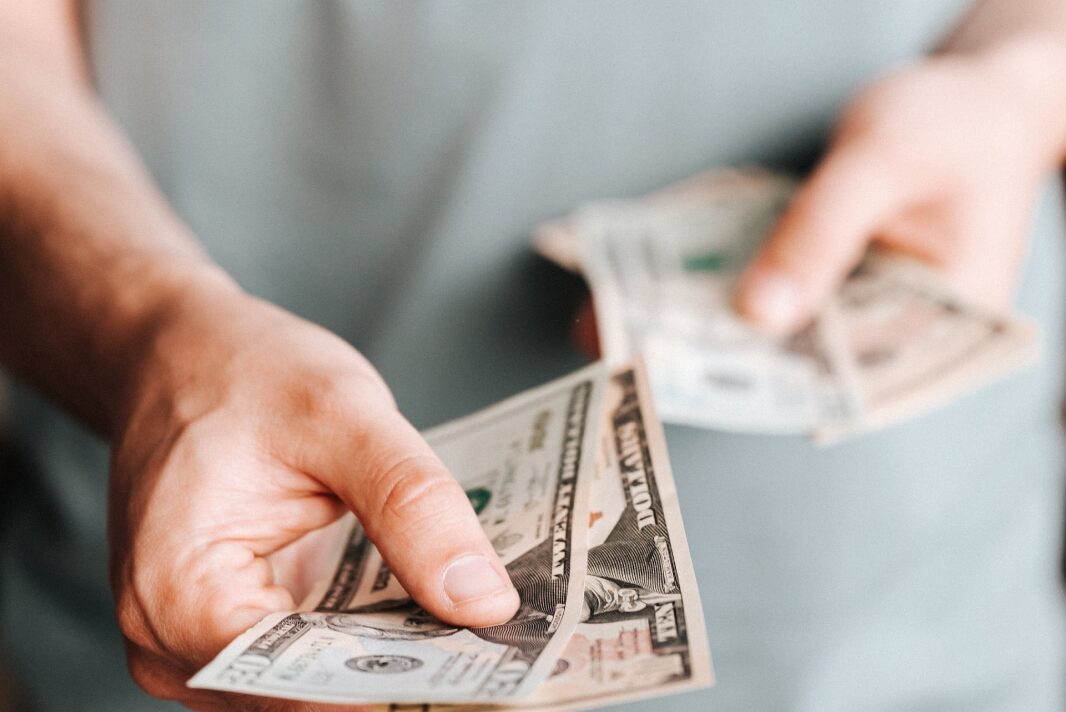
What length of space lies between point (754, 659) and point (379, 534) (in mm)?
517

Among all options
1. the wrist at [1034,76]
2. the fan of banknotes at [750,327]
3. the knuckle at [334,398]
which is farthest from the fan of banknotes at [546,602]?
the wrist at [1034,76]

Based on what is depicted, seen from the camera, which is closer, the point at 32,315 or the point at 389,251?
the point at 32,315

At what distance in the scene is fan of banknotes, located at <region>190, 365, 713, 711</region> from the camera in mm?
392

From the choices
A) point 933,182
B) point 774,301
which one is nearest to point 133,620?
point 774,301

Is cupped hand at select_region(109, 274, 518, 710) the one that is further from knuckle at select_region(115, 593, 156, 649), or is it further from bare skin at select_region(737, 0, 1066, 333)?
bare skin at select_region(737, 0, 1066, 333)

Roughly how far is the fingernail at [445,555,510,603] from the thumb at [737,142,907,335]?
1.67 ft

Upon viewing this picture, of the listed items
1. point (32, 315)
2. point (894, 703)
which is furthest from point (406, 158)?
point (894, 703)

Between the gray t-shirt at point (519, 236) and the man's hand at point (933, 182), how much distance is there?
2.7 inches

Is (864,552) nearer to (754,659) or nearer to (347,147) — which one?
(754,659)

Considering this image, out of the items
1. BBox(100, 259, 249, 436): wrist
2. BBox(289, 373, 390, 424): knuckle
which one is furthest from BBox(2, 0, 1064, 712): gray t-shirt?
BBox(289, 373, 390, 424): knuckle

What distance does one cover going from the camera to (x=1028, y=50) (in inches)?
36.4

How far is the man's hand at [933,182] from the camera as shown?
2.69 feet

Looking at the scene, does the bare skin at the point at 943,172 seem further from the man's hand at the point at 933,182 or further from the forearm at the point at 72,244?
the forearm at the point at 72,244

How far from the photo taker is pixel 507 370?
87 centimetres
